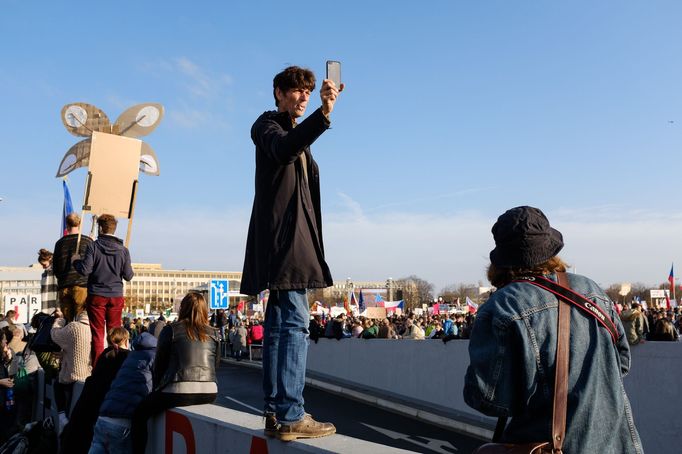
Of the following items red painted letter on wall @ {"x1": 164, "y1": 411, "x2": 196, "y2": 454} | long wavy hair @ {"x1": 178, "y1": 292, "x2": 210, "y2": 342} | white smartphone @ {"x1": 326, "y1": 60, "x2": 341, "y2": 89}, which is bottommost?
red painted letter on wall @ {"x1": 164, "y1": 411, "x2": 196, "y2": 454}

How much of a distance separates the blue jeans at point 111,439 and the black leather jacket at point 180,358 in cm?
48

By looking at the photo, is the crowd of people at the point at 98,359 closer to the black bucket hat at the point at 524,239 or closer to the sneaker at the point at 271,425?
the sneaker at the point at 271,425

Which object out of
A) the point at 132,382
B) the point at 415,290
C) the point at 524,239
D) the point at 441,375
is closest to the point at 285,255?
the point at 524,239

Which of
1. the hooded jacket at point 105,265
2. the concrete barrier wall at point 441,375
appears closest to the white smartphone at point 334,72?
the hooded jacket at point 105,265

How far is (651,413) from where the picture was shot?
33.5 feet

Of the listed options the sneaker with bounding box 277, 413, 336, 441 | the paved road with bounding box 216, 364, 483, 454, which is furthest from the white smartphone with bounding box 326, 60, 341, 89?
the paved road with bounding box 216, 364, 483, 454

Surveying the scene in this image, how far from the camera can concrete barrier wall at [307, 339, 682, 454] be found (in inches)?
395

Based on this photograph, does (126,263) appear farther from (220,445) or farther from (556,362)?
(556,362)

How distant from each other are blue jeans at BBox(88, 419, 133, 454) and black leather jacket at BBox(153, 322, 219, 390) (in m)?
0.48

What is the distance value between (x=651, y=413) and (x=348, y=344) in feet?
36.6

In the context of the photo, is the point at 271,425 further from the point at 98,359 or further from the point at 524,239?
the point at 98,359

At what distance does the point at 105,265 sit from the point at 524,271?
18.1ft


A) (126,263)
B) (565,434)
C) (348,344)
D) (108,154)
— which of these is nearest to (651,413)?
(126,263)

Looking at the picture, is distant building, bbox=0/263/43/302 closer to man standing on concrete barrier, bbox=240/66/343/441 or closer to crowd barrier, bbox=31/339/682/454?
crowd barrier, bbox=31/339/682/454
